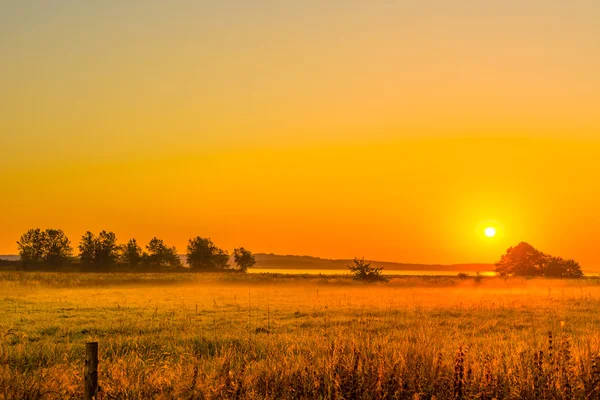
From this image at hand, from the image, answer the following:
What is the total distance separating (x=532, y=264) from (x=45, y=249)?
9302 cm

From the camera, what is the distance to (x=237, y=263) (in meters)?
125

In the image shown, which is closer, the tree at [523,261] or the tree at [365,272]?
the tree at [365,272]

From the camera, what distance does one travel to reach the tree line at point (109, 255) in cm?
11562

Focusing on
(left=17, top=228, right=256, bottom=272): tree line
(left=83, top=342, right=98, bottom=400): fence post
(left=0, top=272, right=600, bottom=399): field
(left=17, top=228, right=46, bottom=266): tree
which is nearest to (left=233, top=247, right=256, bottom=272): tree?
(left=17, top=228, right=256, bottom=272): tree line

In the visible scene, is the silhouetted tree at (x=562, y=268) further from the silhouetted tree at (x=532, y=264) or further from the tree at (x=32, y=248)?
the tree at (x=32, y=248)

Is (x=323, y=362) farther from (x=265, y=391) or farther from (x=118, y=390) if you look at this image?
(x=118, y=390)

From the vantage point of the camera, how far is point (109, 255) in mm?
116562

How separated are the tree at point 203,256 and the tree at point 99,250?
573 inches

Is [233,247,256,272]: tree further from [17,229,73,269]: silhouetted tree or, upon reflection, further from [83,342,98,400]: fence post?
[83,342,98,400]: fence post

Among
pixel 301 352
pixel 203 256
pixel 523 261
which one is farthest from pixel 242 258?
pixel 301 352

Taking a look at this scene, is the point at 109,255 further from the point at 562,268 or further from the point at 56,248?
the point at 562,268

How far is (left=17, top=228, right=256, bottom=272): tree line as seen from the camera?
379 ft

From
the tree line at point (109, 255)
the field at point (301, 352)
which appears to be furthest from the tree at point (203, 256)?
the field at point (301, 352)

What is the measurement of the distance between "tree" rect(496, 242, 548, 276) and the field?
79128mm
